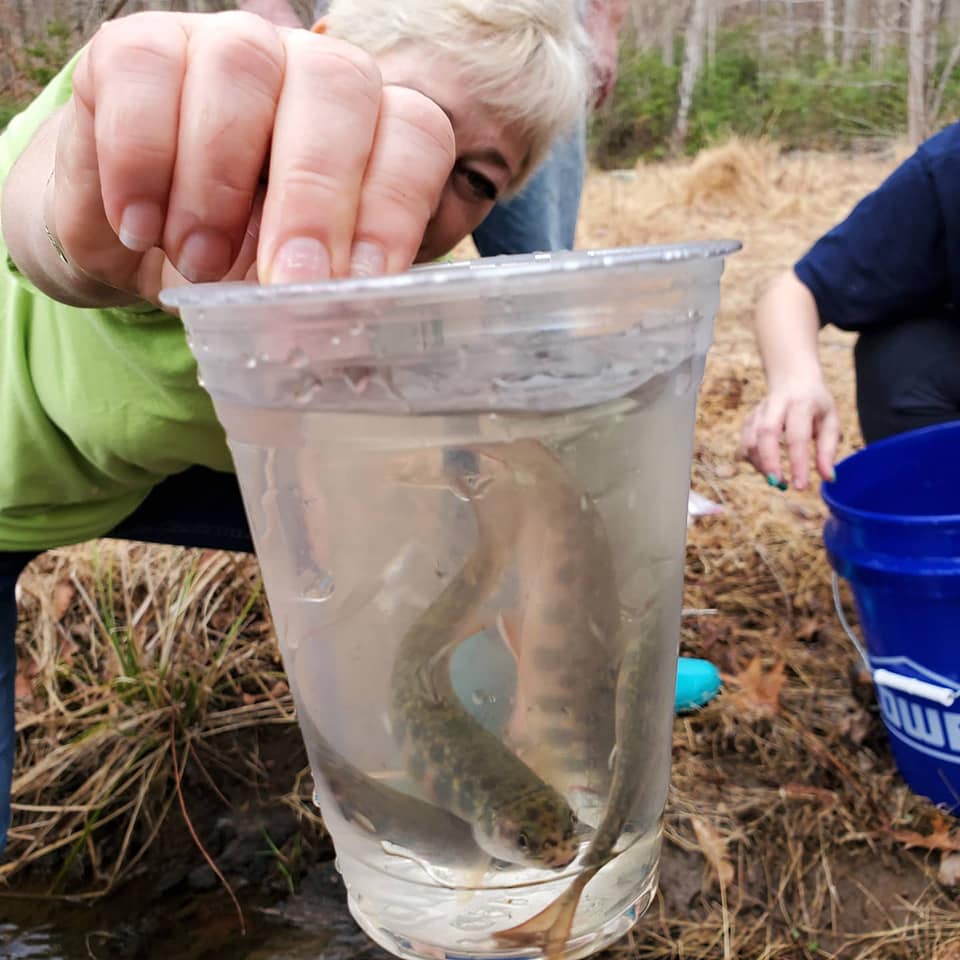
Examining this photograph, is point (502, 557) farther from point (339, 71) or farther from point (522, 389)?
point (339, 71)

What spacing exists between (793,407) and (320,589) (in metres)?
1.27

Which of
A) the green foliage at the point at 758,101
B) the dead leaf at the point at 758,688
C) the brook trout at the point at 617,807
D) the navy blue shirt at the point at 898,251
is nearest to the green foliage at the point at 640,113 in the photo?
the green foliage at the point at 758,101

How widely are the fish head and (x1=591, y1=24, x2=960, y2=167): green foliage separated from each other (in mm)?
7296

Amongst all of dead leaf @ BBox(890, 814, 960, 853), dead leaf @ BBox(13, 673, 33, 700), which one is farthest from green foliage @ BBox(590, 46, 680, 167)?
dead leaf @ BBox(890, 814, 960, 853)

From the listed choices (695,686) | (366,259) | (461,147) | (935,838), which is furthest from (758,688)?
(366,259)

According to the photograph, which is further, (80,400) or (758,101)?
(758,101)

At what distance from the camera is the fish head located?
560mm

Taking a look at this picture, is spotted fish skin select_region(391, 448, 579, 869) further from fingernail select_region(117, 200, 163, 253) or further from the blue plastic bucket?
the blue plastic bucket

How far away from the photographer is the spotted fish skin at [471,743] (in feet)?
1.76

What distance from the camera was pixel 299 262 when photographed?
52 centimetres

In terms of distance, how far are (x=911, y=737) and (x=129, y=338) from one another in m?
1.44

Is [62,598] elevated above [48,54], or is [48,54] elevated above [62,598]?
[48,54]

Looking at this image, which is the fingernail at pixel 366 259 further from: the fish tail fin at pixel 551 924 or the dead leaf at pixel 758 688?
the dead leaf at pixel 758 688

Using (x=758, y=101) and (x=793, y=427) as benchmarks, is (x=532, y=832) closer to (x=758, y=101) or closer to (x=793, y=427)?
(x=793, y=427)
